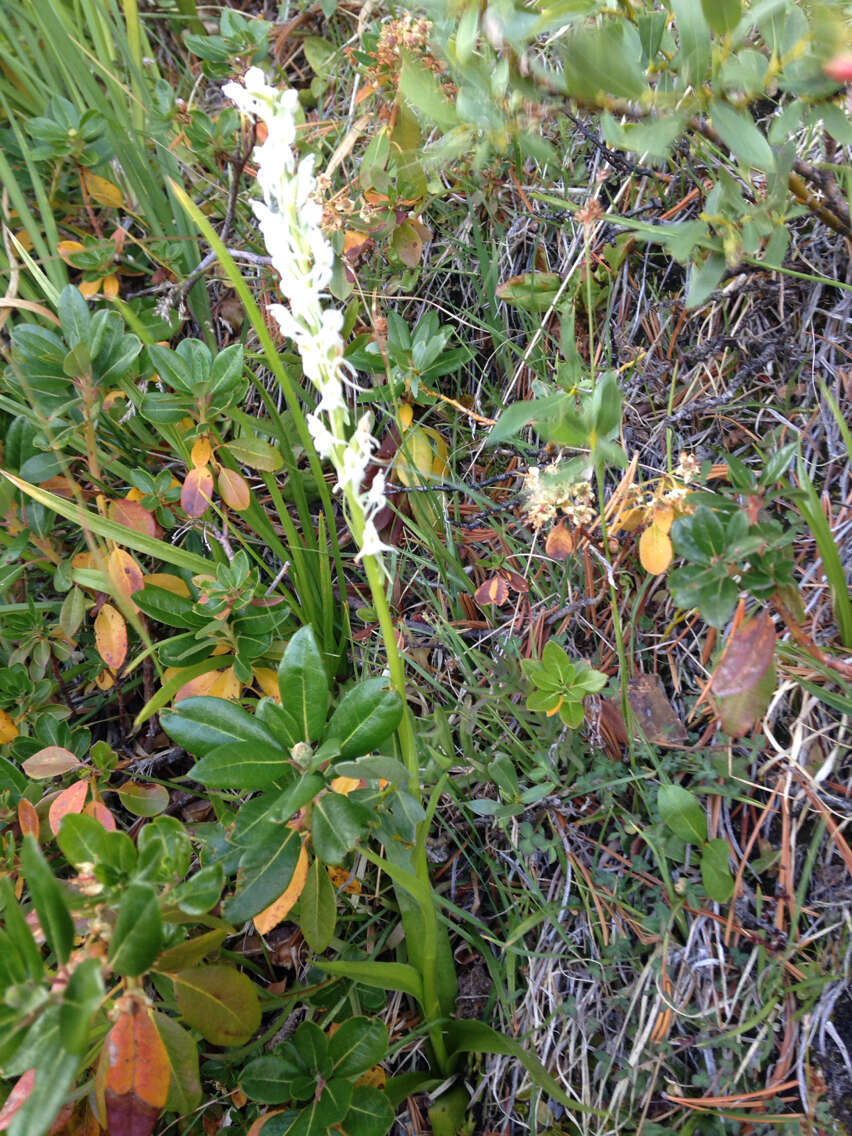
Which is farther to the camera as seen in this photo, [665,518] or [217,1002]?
[665,518]

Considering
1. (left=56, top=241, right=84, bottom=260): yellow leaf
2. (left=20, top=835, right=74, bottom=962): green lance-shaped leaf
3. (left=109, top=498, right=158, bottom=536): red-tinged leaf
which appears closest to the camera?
(left=20, top=835, right=74, bottom=962): green lance-shaped leaf

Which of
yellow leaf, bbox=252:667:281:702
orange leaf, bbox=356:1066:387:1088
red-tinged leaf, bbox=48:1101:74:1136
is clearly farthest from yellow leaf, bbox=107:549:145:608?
orange leaf, bbox=356:1066:387:1088

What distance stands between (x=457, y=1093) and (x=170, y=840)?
0.65m

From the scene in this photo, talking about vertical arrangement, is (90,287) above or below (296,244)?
below

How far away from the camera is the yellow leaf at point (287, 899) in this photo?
3.58 ft

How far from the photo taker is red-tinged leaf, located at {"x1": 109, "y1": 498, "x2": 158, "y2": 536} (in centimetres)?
150

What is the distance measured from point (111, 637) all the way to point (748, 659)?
1.07 m

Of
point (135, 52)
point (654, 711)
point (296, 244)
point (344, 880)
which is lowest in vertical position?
point (344, 880)

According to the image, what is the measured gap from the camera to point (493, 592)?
4.59 ft

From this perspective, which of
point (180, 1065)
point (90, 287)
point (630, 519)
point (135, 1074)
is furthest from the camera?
point (90, 287)

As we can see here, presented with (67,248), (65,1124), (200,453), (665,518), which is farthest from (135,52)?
(65,1124)

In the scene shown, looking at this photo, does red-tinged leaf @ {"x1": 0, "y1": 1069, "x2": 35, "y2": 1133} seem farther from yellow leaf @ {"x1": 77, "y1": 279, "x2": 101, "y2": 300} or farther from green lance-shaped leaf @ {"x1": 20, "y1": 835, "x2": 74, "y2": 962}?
yellow leaf @ {"x1": 77, "y1": 279, "x2": 101, "y2": 300}

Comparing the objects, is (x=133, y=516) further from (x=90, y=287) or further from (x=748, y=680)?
(x=748, y=680)

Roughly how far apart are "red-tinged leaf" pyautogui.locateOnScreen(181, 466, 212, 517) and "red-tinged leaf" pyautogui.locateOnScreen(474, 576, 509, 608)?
51cm
